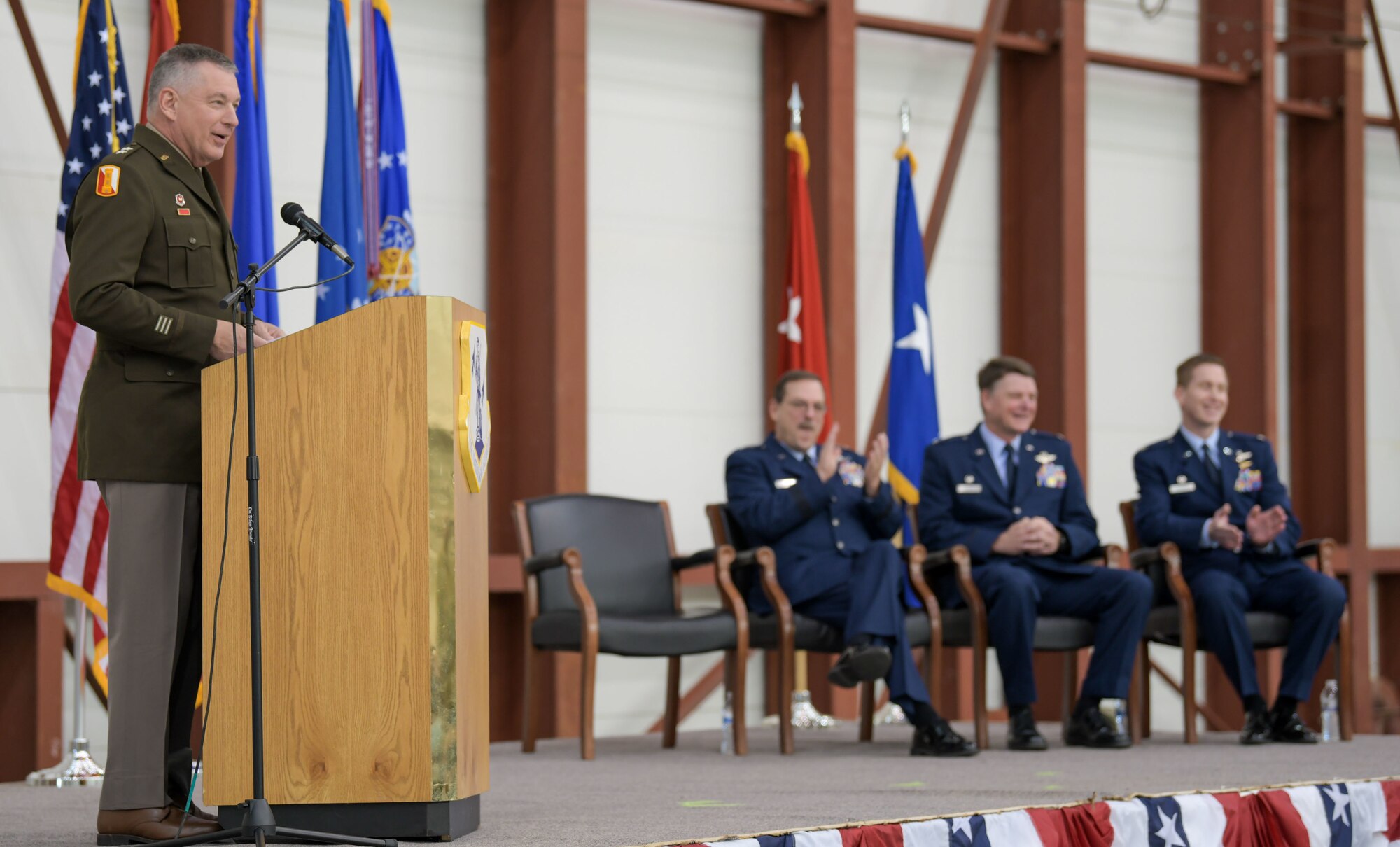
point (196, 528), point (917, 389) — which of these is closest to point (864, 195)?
point (917, 389)

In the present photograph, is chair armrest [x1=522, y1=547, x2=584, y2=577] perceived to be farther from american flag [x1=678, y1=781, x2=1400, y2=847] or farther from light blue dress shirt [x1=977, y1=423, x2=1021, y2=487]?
american flag [x1=678, y1=781, x2=1400, y2=847]

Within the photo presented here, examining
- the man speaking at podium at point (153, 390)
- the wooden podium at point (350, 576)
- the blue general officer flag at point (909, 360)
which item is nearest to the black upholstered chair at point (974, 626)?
the blue general officer flag at point (909, 360)

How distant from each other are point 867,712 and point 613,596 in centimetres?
83

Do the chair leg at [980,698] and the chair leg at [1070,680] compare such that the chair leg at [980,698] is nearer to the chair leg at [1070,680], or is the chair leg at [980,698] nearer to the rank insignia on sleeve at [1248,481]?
the chair leg at [1070,680]

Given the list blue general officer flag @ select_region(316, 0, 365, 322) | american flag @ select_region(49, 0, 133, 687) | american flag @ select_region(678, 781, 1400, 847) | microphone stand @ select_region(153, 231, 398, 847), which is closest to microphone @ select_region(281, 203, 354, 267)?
microphone stand @ select_region(153, 231, 398, 847)

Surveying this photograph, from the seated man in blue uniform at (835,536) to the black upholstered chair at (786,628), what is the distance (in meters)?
0.04

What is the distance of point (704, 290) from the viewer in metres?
6.60

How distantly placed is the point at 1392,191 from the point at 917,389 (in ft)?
12.1

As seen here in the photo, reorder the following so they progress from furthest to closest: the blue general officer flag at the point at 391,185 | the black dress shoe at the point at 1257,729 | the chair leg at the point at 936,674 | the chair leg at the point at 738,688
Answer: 1. the blue general officer flag at the point at 391,185
2. the black dress shoe at the point at 1257,729
3. the chair leg at the point at 936,674
4. the chair leg at the point at 738,688

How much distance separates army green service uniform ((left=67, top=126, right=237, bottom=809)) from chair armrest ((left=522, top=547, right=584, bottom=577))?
74.2 inches

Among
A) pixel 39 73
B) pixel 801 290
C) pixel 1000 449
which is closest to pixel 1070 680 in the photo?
pixel 1000 449

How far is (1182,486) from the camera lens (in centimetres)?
→ 508

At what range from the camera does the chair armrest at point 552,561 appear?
448 cm

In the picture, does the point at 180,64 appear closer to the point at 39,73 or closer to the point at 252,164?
the point at 252,164
